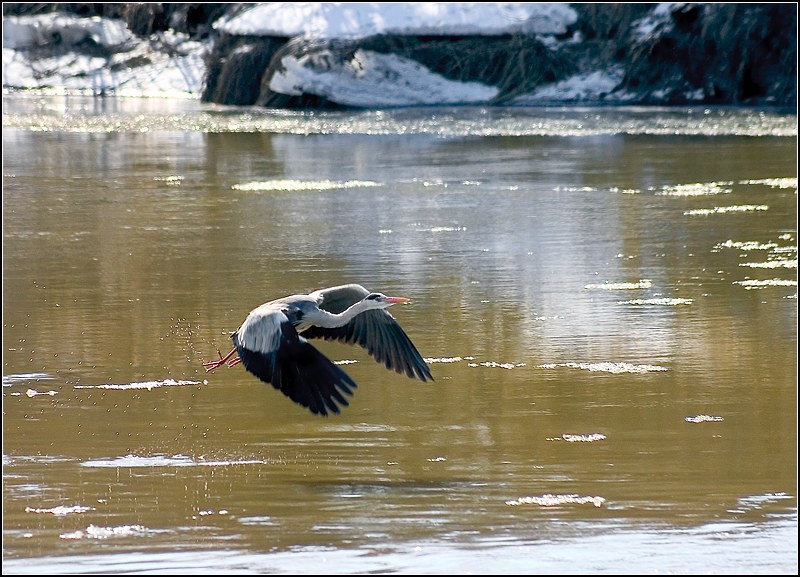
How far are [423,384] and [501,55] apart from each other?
2156 cm

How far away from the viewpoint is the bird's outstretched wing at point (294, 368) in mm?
6473

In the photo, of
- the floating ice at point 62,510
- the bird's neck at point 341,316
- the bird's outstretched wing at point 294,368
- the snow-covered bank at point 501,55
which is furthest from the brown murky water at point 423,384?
the snow-covered bank at point 501,55

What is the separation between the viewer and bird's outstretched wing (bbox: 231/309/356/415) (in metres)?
6.47

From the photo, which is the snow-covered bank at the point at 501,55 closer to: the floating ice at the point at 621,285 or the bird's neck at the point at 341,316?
the floating ice at the point at 621,285

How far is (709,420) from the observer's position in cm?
724

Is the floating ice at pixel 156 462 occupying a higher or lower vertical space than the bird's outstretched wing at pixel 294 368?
lower

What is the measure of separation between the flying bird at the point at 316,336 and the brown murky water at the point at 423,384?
0.29m

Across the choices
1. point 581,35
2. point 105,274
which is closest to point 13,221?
point 105,274

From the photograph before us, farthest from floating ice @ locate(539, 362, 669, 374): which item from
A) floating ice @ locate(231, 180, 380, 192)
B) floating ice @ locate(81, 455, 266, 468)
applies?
floating ice @ locate(231, 180, 380, 192)

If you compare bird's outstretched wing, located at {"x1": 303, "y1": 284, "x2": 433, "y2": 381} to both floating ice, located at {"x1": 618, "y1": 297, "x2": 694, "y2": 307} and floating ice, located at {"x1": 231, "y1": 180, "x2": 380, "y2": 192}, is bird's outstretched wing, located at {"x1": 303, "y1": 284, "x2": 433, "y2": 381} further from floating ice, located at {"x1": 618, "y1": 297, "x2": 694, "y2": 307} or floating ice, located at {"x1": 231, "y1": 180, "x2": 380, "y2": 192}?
floating ice, located at {"x1": 231, "y1": 180, "x2": 380, "y2": 192}

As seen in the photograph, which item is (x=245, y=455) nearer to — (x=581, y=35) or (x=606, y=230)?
(x=606, y=230)

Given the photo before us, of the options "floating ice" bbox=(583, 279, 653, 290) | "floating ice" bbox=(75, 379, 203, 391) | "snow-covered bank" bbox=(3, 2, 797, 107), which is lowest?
"floating ice" bbox=(75, 379, 203, 391)

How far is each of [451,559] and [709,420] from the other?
2.29 m

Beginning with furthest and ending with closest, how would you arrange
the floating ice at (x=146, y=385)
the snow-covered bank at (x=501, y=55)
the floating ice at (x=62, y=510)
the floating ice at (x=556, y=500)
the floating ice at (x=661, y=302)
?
the snow-covered bank at (x=501, y=55), the floating ice at (x=661, y=302), the floating ice at (x=146, y=385), the floating ice at (x=556, y=500), the floating ice at (x=62, y=510)
